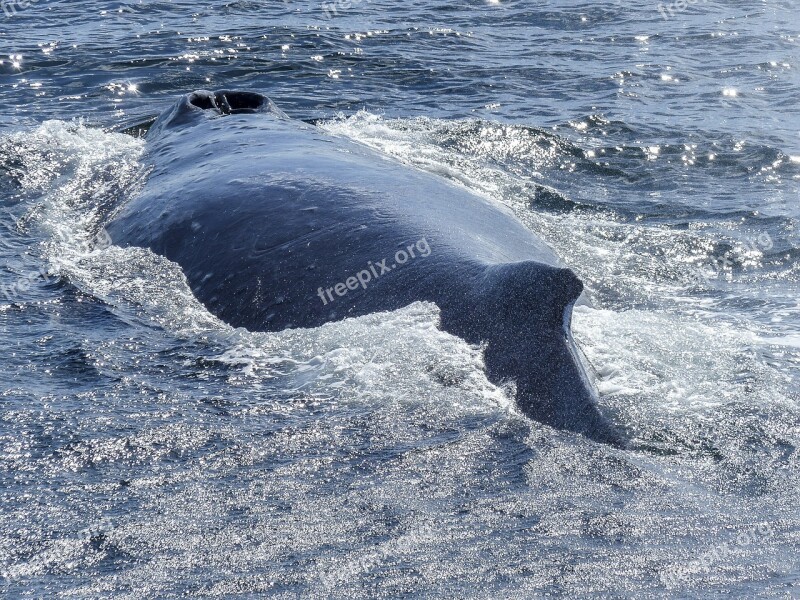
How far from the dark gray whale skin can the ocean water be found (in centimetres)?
19

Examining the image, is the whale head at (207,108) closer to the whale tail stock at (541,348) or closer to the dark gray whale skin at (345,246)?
the dark gray whale skin at (345,246)

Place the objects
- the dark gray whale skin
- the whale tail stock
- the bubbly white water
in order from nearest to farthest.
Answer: the bubbly white water → the whale tail stock → the dark gray whale skin

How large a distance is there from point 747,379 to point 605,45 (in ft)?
51.3

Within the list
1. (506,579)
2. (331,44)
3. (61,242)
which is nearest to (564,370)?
(506,579)

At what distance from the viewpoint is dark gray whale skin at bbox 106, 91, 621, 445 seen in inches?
237

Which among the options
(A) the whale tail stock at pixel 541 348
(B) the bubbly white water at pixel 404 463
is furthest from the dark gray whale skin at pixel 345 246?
(B) the bubbly white water at pixel 404 463

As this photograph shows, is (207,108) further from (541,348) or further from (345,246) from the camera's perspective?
(541,348)

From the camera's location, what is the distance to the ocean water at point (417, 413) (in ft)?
16.1

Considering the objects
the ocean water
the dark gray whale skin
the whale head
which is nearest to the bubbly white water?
the ocean water

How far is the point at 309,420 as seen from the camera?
6332 mm

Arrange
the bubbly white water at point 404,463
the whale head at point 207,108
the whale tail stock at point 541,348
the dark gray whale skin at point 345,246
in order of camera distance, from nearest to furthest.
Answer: the bubbly white water at point 404,463 < the whale tail stock at point 541,348 < the dark gray whale skin at point 345,246 < the whale head at point 207,108

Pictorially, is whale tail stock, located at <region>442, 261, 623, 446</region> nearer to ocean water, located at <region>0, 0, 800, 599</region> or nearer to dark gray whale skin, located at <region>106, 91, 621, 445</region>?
dark gray whale skin, located at <region>106, 91, 621, 445</region>

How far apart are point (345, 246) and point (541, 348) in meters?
2.16

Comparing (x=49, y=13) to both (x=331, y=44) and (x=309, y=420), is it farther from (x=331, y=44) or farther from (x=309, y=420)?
(x=309, y=420)
